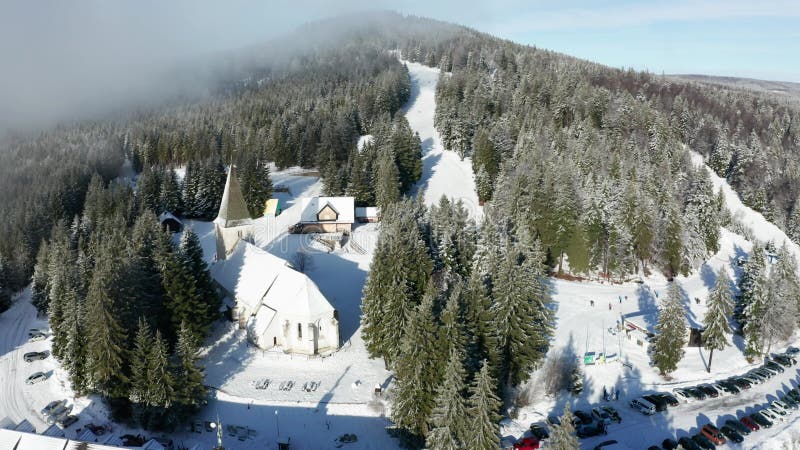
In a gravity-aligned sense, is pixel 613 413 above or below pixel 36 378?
above

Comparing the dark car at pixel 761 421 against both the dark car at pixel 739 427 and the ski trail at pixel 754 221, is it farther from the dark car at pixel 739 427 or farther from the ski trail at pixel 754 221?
the ski trail at pixel 754 221

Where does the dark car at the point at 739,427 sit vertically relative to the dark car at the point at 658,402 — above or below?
above

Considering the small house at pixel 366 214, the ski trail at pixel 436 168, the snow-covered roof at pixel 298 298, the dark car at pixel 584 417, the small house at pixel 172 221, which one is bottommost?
the small house at pixel 172 221

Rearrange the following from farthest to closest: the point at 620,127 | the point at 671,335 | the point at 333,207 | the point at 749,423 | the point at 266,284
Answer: the point at 620,127, the point at 333,207, the point at 266,284, the point at 671,335, the point at 749,423

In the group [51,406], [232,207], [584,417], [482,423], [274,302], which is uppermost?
[232,207]

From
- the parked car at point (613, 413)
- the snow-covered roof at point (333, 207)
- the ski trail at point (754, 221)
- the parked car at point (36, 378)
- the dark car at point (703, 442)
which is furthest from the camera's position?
the ski trail at point (754, 221)

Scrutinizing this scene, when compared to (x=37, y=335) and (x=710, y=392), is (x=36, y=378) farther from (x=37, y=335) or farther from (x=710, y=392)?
(x=710, y=392)

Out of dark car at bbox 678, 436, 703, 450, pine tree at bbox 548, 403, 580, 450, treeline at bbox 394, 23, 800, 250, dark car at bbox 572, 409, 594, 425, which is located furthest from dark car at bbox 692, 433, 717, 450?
treeline at bbox 394, 23, 800, 250

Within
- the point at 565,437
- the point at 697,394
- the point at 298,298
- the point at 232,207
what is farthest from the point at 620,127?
the point at 565,437

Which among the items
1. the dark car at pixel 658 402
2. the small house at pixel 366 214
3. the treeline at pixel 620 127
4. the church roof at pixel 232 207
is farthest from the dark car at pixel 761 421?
the small house at pixel 366 214
